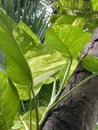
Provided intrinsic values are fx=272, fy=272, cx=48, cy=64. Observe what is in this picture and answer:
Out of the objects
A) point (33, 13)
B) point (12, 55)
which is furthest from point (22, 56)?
point (33, 13)

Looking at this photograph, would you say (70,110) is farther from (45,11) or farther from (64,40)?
(45,11)

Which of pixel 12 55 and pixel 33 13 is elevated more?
pixel 12 55

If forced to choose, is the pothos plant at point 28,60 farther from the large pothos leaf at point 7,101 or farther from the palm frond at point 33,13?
the palm frond at point 33,13

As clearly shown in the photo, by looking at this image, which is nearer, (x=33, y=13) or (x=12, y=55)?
(x=12, y=55)

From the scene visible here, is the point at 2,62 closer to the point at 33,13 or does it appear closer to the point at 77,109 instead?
the point at 77,109

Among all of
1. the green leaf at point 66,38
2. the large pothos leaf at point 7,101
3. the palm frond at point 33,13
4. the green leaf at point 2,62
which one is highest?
the green leaf at point 2,62

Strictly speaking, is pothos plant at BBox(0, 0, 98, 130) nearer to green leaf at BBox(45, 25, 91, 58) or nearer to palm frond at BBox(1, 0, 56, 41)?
green leaf at BBox(45, 25, 91, 58)

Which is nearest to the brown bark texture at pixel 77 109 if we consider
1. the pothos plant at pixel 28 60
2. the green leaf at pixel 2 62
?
the pothos plant at pixel 28 60
